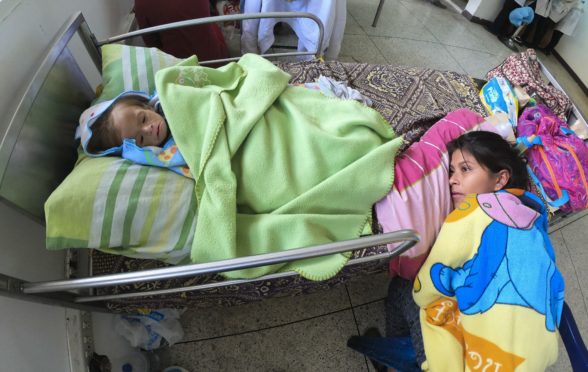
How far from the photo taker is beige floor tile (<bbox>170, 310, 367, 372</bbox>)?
1217 millimetres

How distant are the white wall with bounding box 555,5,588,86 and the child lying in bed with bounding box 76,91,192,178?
3.38 meters

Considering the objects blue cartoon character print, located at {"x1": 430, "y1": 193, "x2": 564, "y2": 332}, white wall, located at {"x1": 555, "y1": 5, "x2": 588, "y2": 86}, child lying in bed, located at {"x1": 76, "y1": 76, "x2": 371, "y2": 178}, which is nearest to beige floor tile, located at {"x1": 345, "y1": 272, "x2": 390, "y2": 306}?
blue cartoon character print, located at {"x1": 430, "y1": 193, "x2": 564, "y2": 332}

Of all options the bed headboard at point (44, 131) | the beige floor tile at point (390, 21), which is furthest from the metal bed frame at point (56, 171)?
the beige floor tile at point (390, 21)

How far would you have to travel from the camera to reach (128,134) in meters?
0.88

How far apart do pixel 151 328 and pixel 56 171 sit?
0.62 meters

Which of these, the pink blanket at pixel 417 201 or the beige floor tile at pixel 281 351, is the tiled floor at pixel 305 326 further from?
the pink blanket at pixel 417 201

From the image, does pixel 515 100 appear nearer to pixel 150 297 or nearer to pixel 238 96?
pixel 238 96

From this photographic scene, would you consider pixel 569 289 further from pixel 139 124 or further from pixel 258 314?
pixel 139 124

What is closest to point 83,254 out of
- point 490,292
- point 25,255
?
point 25,255

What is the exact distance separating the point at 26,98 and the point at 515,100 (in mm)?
1783

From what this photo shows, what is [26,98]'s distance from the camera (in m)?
0.74

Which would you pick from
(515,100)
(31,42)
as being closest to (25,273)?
(31,42)

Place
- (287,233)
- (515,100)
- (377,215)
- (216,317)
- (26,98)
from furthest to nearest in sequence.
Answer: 1. (515,100)
2. (216,317)
3. (377,215)
4. (287,233)
5. (26,98)

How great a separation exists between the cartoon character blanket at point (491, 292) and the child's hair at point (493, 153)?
0.64 ft
